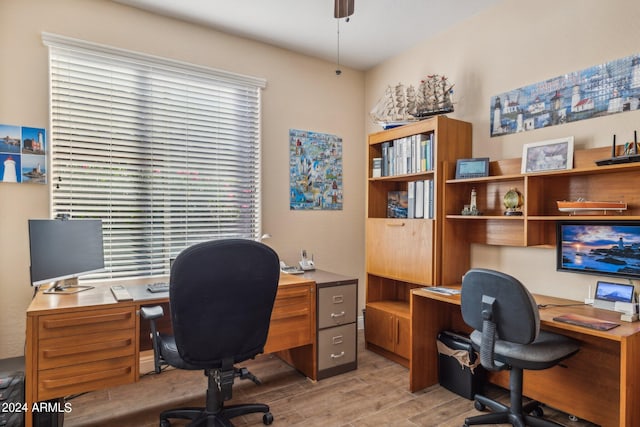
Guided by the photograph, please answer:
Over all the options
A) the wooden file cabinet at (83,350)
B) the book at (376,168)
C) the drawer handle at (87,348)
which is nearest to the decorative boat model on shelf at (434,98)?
the book at (376,168)

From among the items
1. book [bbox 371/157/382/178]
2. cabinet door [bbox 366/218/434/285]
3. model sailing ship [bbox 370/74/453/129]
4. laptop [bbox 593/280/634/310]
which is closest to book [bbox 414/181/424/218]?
cabinet door [bbox 366/218/434/285]

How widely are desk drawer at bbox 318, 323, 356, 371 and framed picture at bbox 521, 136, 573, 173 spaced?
5.65 feet

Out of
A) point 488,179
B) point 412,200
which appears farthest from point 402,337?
point 488,179

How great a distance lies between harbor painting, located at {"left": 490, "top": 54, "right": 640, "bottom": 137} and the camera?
218cm

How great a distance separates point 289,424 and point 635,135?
2.53 metres

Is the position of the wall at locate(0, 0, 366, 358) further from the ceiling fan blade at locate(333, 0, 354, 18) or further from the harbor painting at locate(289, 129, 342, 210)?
the ceiling fan blade at locate(333, 0, 354, 18)

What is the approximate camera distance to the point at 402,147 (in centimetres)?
320

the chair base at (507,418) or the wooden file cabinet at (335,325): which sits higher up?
the wooden file cabinet at (335,325)

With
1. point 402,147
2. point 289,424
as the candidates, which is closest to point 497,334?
point 289,424

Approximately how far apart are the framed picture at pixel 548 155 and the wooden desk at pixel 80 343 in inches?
96.9

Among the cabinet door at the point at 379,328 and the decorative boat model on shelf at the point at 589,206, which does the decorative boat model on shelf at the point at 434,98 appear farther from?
the cabinet door at the point at 379,328

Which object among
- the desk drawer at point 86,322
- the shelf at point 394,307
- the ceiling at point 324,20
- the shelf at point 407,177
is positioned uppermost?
the ceiling at point 324,20

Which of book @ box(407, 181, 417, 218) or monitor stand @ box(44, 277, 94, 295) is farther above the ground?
book @ box(407, 181, 417, 218)

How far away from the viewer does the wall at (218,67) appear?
250 centimetres
